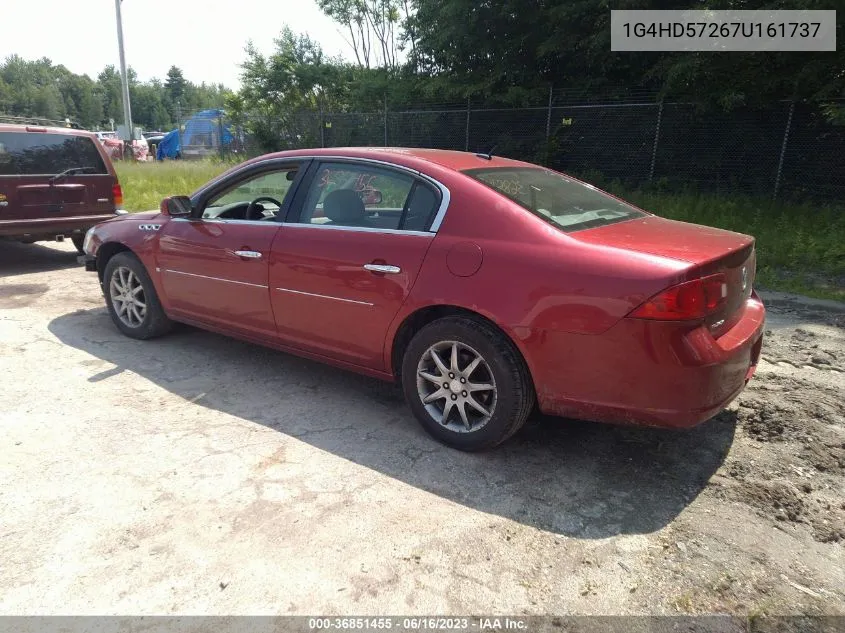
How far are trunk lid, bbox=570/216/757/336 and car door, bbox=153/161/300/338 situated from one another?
83.5 inches

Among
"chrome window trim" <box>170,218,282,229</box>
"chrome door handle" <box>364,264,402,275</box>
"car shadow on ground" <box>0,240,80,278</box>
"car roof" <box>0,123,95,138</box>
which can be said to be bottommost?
"car shadow on ground" <box>0,240,80,278</box>

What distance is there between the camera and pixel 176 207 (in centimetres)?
434

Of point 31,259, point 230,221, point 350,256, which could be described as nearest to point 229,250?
point 230,221

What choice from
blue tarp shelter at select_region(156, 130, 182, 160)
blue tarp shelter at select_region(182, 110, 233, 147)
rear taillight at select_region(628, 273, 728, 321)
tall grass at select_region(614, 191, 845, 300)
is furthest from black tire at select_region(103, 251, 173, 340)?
blue tarp shelter at select_region(156, 130, 182, 160)

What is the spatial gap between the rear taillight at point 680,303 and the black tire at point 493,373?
2.13 ft

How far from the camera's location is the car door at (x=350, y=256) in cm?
325

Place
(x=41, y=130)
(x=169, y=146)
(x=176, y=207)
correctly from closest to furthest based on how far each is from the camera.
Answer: (x=176, y=207) < (x=41, y=130) < (x=169, y=146)

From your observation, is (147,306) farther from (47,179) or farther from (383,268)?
(47,179)

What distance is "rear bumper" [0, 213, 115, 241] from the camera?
695cm

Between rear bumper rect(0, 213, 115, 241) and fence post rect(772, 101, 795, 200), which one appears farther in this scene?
fence post rect(772, 101, 795, 200)

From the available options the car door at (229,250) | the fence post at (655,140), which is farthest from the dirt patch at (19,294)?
the fence post at (655,140)

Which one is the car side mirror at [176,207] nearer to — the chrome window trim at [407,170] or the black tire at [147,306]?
the chrome window trim at [407,170]

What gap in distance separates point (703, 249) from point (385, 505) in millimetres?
1929

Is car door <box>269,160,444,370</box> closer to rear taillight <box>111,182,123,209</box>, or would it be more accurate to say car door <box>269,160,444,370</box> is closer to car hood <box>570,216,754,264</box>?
car hood <box>570,216,754,264</box>
